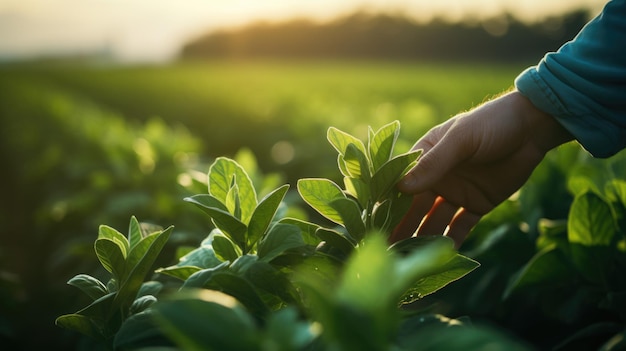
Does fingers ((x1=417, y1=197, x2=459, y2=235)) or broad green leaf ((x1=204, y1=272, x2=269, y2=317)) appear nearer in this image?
broad green leaf ((x1=204, y1=272, x2=269, y2=317))

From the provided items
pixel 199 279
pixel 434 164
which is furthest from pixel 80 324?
pixel 434 164

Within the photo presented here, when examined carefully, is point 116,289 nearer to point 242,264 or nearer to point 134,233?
point 134,233

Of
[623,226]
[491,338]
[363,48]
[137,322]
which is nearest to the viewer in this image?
[491,338]

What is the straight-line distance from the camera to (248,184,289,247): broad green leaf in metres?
1.17

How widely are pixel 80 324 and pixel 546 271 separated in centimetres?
121

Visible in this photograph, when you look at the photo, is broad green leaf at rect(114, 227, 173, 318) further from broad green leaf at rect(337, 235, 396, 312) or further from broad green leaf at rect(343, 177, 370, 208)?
broad green leaf at rect(337, 235, 396, 312)

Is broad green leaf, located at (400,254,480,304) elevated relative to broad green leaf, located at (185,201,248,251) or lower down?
lower down

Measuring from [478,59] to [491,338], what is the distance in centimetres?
5824

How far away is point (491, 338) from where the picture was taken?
25.7 inches

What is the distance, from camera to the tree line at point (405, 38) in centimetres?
5631

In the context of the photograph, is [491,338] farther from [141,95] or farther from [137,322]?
[141,95]

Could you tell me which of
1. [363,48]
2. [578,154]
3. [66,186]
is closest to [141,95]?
[66,186]

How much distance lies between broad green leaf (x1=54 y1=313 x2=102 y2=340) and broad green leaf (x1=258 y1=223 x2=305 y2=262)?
347mm

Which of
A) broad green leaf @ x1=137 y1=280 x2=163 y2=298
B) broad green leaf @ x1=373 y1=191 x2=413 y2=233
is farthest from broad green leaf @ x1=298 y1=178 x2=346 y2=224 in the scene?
broad green leaf @ x1=137 y1=280 x2=163 y2=298
